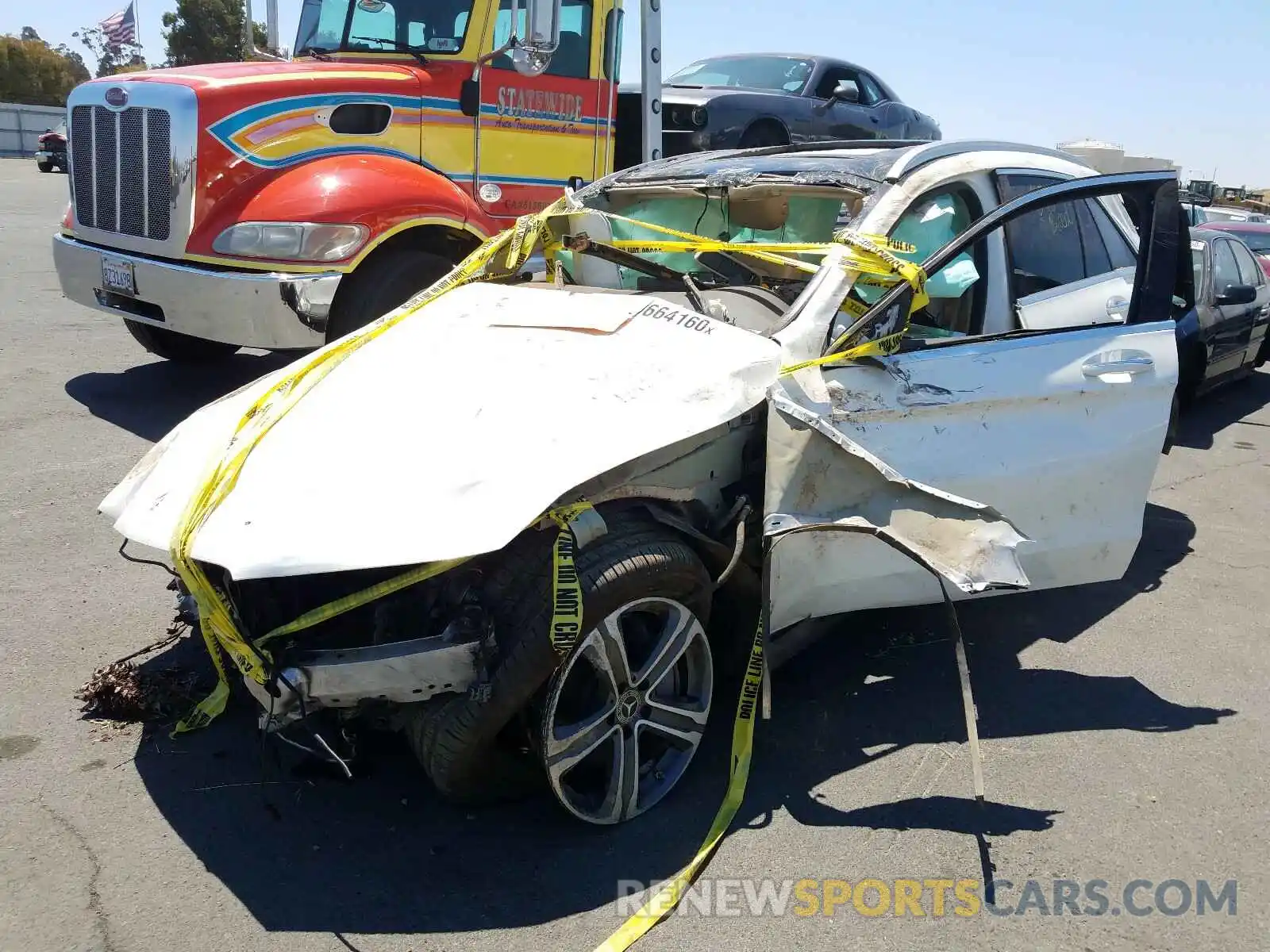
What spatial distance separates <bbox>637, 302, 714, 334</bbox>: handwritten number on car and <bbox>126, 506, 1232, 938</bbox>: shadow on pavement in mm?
1269

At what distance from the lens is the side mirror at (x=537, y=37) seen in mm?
5770

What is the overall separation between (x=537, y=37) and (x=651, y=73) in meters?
2.01

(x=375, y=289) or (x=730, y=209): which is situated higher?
(x=730, y=209)

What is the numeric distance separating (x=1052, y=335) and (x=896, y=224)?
733mm

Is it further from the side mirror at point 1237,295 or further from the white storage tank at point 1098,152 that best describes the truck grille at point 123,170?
the white storage tank at point 1098,152

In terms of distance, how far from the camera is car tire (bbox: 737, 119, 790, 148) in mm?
9766

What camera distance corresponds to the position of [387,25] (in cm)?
665

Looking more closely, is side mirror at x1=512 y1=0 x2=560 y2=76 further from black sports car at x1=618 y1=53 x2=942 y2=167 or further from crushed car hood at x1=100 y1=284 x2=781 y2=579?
crushed car hood at x1=100 y1=284 x2=781 y2=579

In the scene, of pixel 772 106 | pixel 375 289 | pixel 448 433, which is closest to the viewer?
pixel 448 433

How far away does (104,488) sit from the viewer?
201 inches

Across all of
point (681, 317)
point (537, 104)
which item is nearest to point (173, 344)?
point (537, 104)

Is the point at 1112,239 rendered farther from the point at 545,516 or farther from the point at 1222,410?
the point at 1222,410

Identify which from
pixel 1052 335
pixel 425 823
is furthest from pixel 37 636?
pixel 1052 335

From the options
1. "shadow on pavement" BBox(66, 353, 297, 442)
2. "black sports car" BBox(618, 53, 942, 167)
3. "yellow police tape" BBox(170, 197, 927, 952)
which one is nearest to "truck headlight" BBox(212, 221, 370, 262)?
"shadow on pavement" BBox(66, 353, 297, 442)
